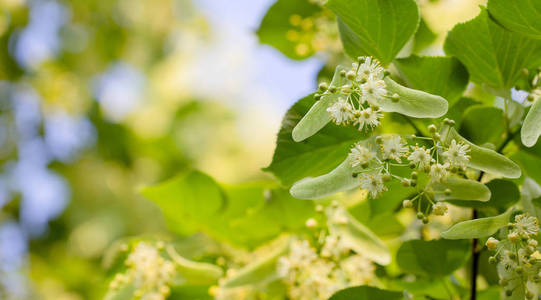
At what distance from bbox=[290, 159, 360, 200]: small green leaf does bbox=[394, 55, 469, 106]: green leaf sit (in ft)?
0.55

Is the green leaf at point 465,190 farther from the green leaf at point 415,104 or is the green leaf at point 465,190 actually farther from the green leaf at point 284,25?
the green leaf at point 284,25

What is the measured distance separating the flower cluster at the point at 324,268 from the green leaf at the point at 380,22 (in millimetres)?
258

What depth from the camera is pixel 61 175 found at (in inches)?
110

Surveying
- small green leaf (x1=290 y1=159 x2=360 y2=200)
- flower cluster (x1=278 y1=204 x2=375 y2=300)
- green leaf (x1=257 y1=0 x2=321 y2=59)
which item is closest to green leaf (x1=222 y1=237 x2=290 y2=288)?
flower cluster (x1=278 y1=204 x2=375 y2=300)

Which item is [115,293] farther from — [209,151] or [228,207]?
[209,151]

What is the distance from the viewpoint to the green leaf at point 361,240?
72cm

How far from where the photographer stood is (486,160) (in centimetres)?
51

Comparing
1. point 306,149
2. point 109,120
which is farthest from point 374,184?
point 109,120

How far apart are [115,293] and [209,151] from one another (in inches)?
82.3

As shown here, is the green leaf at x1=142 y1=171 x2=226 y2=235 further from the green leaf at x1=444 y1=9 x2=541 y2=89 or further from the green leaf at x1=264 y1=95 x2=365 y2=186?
the green leaf at x1=444 y1=9 x2=541 y2=89

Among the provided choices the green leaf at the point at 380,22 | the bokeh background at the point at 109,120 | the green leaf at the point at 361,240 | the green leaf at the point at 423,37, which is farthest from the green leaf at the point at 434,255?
the bokeh background at the point at 109,120

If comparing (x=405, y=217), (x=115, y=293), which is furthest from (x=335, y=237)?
(x=405, y=217)

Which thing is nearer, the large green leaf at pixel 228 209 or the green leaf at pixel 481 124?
the green leaf at pixel 481 124

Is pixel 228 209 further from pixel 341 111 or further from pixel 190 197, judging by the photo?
pixel 341 111
